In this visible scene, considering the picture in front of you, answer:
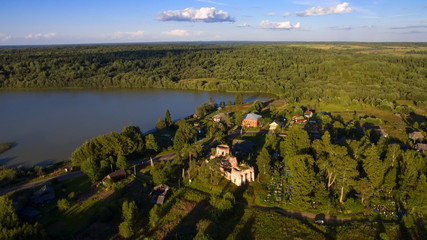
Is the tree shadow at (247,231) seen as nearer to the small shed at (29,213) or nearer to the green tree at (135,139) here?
the small shed at (29,213)

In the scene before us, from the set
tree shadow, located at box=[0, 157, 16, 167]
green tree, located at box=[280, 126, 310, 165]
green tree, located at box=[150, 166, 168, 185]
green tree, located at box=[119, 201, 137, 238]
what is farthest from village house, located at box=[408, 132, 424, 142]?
tree shadow, located at box=[0, 157, 16, 167]

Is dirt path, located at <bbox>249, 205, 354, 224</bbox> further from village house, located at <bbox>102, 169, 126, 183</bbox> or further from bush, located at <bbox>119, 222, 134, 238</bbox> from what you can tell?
village house, located at <bbox>102, 169, 126, 183</bbox>

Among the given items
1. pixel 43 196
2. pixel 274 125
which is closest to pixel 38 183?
pixel 43 196

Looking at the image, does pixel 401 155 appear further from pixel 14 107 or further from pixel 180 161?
pixel 14 107

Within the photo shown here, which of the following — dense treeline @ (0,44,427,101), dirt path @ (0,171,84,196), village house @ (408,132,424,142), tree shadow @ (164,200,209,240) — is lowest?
dirt path @ (0,171,84,196)

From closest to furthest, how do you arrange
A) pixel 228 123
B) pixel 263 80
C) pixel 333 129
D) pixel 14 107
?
pixel 333 129
pixel 228 123
pixel 14 107
pixel 263 80

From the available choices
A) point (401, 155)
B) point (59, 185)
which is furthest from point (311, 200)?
point (59, 185)
